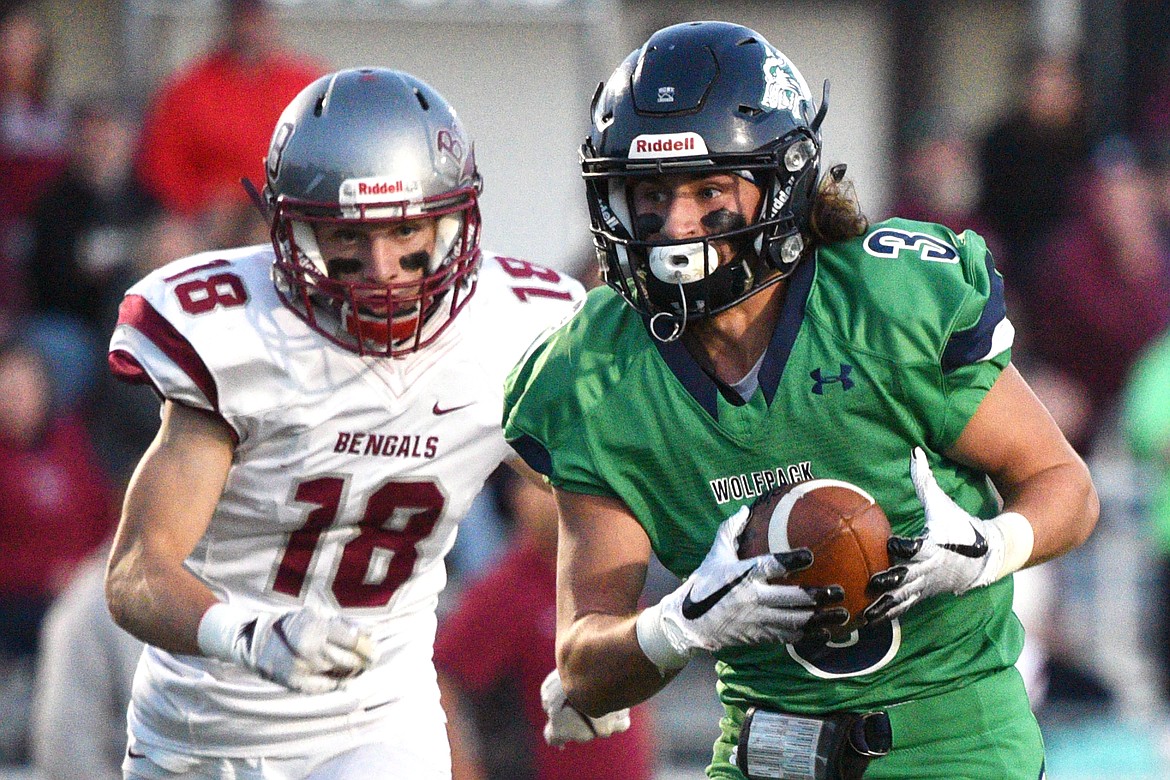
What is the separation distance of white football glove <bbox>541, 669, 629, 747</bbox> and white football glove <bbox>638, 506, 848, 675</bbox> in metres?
0.70

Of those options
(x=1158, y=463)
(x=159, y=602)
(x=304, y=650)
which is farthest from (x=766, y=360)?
(x=1158, y=463)

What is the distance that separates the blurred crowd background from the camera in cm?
593

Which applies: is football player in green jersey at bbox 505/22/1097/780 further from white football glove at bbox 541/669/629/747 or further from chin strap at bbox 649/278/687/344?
white football glove at bbox 541/669/629/747

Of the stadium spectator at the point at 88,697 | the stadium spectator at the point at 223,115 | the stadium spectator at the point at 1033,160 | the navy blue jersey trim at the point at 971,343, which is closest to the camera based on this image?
the navy blue jersey trim at the point at 971,343

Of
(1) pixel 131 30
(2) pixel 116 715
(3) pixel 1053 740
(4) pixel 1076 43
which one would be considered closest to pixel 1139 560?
(3) pixel 1053 740

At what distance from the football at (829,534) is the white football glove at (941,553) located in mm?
29

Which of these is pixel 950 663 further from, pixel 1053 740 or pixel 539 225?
pixel 539 225

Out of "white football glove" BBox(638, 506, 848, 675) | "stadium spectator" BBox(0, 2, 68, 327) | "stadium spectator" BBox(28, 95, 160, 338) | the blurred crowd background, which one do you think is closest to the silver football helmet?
"white football glove" BBox(638, 506, 848, 675)

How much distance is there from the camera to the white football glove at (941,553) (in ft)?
9.93

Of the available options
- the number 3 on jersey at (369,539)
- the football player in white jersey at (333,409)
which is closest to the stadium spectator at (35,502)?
the football player in white jersey at (333,409)

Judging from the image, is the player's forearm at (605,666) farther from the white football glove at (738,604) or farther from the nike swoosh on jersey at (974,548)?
the nike swoosh on jersey at (974,548)

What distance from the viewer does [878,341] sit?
3.21 metres

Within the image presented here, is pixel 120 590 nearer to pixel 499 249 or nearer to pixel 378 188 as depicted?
pixel 378 188

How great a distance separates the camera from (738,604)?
302cm
